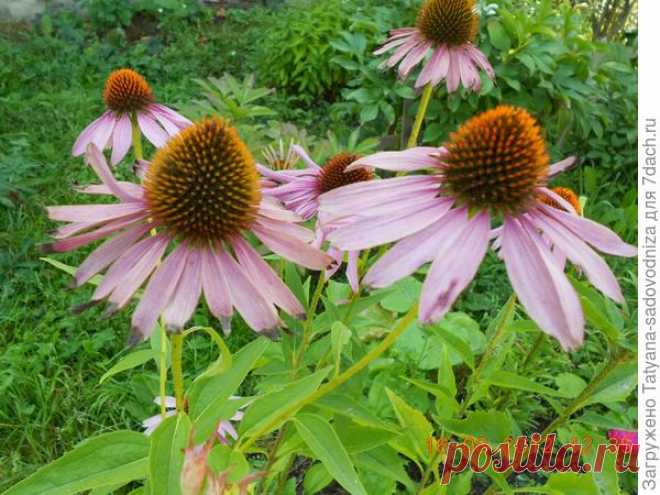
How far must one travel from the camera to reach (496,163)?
668 mm

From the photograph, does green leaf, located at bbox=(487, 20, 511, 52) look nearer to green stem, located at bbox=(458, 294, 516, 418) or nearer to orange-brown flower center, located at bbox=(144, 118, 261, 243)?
green stem, located at bbox=(458, 294, 516, 418)

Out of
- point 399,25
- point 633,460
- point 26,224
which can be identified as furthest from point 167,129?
point 399,25

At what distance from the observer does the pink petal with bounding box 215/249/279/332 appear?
1.97ft

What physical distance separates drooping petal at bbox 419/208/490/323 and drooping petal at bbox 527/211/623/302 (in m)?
0.07

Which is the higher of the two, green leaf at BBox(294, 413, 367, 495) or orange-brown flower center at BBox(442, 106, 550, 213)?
orange-brown flower center at BBox(442, 106, 550, 213)

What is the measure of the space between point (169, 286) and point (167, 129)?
1.69 ft

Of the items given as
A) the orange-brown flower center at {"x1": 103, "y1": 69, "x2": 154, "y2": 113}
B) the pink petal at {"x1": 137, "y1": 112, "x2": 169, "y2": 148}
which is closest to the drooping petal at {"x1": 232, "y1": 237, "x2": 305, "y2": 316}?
the pink petal at {"x1": 137, "y1": 112, "x2": 169, "y2": 148}

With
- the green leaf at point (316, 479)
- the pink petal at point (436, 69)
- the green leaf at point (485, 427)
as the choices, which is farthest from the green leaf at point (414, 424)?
the pink petal at point (436, 69)

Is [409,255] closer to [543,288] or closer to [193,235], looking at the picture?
[543,288]

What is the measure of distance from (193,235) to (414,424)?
0.45 metres

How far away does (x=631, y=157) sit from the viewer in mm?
2492

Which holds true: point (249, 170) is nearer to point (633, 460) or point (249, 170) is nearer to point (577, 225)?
point (577, 225)

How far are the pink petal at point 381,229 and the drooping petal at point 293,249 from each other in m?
0.04

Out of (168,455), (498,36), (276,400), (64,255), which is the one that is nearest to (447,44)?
(276,400)
